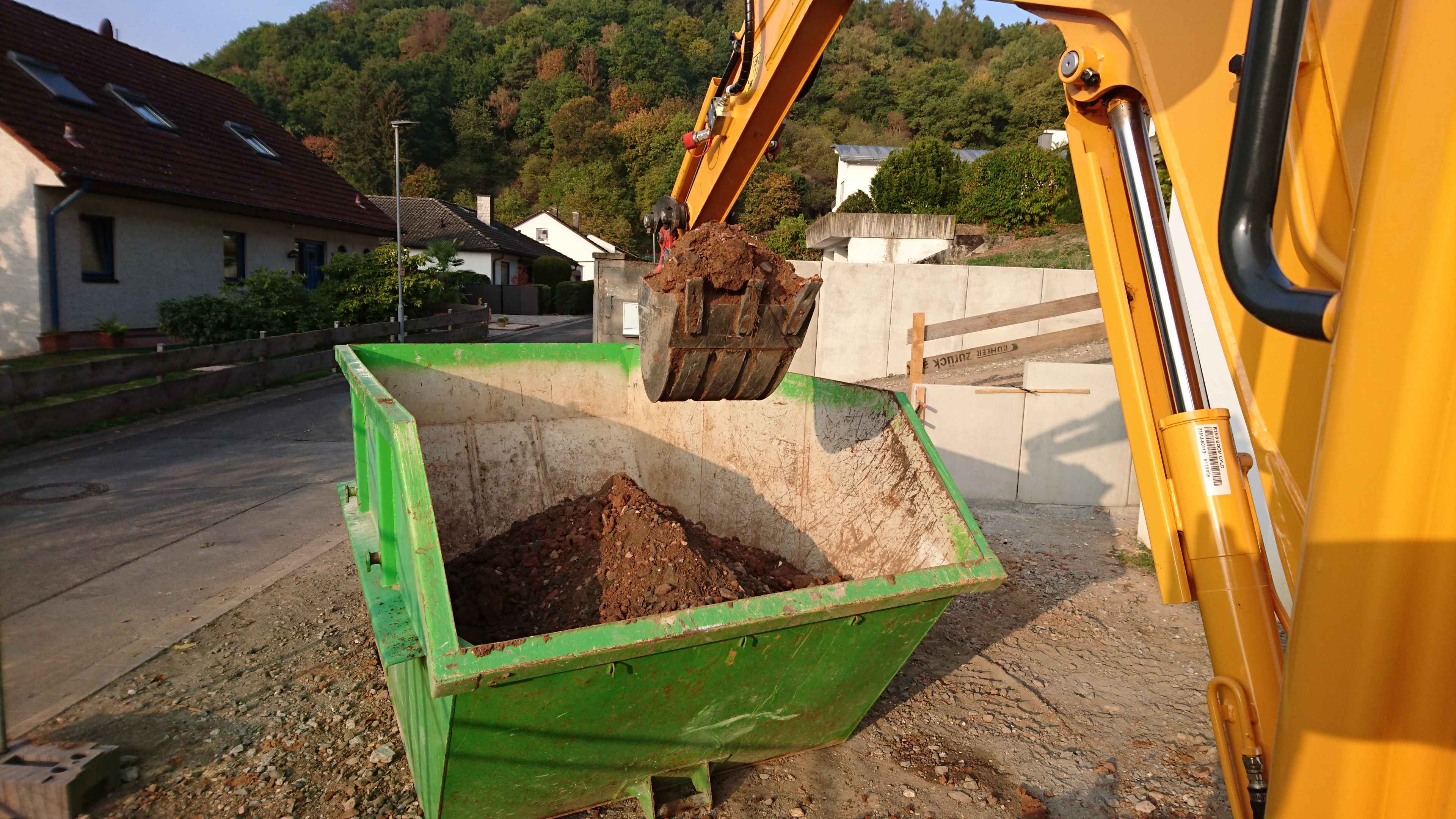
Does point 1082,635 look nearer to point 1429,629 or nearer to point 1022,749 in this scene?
point 1022,749

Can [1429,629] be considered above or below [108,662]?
above

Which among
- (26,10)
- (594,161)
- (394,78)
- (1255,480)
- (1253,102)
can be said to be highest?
(394,78)

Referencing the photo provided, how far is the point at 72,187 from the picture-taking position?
13438 millimetres

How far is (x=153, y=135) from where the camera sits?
1606cm

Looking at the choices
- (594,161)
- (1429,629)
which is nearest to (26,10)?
(1429,629)

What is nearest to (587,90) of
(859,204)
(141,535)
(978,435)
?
(859,204)

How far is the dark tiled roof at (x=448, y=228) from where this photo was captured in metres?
36.8

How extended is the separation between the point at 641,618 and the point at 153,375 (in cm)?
1115

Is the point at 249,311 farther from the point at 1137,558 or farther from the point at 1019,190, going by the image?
the point at 1019,190

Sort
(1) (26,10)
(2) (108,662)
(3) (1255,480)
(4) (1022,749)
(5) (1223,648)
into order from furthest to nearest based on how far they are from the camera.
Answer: (1) (26,10) < (2) (108,662) < (4) (1022,749) < (3) (1255,480) < (5) (1223,648)

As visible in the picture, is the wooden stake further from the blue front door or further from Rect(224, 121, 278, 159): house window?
Rect(224, 121, 278, 159): house window

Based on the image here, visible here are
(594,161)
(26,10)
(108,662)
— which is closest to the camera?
(108,662)

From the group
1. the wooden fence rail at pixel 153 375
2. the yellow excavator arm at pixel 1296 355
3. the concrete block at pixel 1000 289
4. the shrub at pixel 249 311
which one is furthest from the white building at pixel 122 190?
the yellow excavator arm at pixel 1296 355

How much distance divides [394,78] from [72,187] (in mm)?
54730
